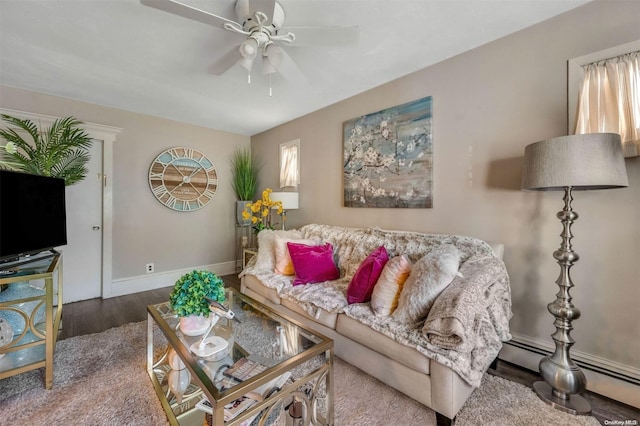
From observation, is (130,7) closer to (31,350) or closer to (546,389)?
(31,350)

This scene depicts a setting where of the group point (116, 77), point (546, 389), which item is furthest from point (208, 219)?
point (546, 389)

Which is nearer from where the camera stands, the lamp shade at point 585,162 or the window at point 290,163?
the lamp shade at point 585,162

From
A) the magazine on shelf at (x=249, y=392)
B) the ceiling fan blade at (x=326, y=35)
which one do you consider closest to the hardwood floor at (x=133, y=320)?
the magazine on shelf at (x=249, y=392)

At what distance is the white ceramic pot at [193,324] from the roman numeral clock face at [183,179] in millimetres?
2814

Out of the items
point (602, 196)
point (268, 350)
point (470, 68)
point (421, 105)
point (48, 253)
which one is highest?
point (470, 68)

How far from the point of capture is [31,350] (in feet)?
5.69

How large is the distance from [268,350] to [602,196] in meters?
2.17

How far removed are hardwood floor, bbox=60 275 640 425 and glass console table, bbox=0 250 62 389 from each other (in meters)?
0.73

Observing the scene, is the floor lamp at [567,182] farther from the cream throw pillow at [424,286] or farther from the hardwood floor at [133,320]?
the cream throw pillow at [424,286]

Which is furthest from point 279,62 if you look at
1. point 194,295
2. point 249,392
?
point 249,392

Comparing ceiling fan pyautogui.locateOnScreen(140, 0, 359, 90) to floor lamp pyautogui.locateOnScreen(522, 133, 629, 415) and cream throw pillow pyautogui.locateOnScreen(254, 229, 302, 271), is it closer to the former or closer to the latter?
floor lamp pyautogui.locateOnScreen(522, 133, 629, 415)

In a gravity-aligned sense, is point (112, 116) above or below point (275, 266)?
above

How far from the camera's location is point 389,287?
1.76 meters

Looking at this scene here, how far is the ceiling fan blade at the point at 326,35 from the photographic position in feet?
4.88
